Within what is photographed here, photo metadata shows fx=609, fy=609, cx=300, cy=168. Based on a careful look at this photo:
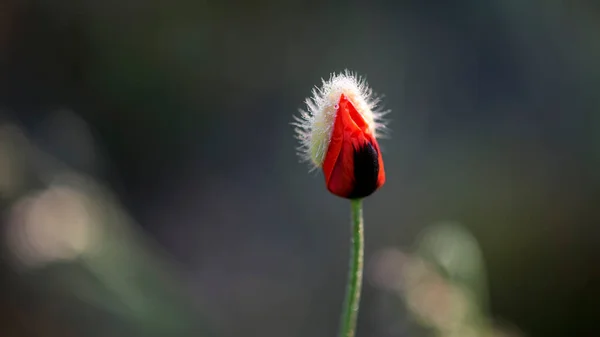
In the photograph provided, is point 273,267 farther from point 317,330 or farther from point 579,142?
point 579,142

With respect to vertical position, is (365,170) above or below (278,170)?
below

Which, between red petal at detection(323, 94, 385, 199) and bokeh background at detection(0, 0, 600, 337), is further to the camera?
bokeh background at detection(0, 0, 600, 337)

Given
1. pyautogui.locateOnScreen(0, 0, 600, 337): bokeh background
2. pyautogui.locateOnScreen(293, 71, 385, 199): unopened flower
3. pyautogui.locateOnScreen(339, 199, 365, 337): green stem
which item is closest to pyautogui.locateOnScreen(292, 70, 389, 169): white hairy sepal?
pyautogui.locateOnScreen(293, 71, 385, 199): unopened flower

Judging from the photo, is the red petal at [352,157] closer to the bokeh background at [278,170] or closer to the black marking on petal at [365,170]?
the black marking on petal at [365,170]

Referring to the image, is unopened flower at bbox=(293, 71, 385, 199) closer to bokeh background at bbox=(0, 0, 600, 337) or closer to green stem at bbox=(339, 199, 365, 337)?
green stem at bbox=(339, 199, 365, 337)

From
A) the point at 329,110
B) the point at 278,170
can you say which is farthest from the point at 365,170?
the point at 278,170

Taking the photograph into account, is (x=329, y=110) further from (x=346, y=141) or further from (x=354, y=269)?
Answer: (x=354, y=269)

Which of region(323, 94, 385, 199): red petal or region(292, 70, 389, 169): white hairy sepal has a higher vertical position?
region(292, 70, 389, 169): white hairy sepal
